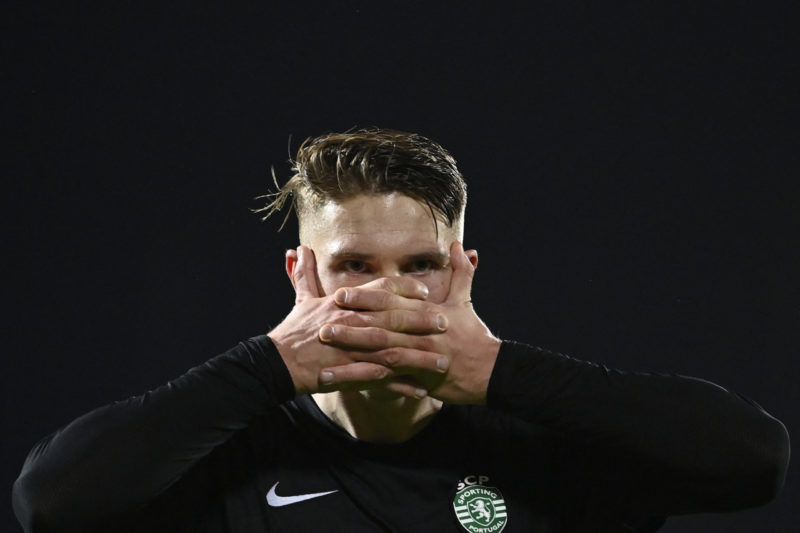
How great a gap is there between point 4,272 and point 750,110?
1.92 m

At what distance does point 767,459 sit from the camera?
3.59 feet

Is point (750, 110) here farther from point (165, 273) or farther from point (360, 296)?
point (165, 273)


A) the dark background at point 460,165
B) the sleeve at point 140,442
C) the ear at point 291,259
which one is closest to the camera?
the sleeve at point 140,442

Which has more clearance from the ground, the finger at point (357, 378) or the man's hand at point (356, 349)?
the man's hand at point (356, 349)

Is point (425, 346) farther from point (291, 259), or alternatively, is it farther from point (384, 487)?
point (291, 259)

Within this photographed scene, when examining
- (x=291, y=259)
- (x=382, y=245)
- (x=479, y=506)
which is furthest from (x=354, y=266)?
(x=479, y=506)

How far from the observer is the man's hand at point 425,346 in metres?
1.12

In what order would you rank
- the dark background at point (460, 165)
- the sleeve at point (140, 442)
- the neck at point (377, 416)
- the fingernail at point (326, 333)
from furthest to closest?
1. the dark background at point (460, 165)
2. the neck at point (377, 416)
3. the fingernail at point (326, 333)
4. the sleeve at point (140, 442)

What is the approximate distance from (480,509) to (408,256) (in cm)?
41

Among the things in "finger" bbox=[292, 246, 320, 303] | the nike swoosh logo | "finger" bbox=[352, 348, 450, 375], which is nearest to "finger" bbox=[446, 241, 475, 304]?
"finger" bbox=[352, 348, 450, 375]

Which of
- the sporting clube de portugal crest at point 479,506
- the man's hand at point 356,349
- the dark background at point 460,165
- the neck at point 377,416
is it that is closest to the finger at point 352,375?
the man's hand at point 356,349

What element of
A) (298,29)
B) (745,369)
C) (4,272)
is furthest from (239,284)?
(745,369)

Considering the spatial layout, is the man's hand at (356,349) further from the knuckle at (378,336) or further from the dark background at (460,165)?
the dark background at (460,165)

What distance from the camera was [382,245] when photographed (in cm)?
126
